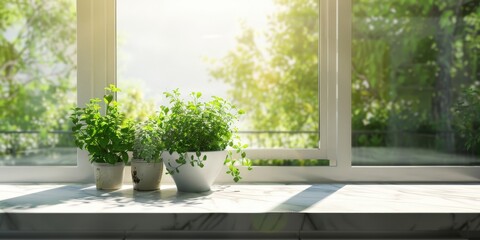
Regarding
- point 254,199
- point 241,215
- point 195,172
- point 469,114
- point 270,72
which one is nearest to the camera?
point 241,215

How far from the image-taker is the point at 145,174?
195cm

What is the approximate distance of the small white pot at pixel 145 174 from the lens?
1948 millimetres

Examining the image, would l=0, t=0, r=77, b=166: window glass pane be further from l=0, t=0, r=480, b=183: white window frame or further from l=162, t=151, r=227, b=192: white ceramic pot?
l=162, t=151, r=227, b=192: white ceramic pot

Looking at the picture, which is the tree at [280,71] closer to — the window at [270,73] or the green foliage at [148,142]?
the window at [270,73]

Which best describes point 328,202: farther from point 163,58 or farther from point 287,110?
point 287,110

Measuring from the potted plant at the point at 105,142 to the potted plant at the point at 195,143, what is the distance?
164 mm

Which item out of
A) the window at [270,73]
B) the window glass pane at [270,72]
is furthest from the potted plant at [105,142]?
the window glass pane at [270,72]

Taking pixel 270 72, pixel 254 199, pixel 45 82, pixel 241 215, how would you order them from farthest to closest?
1. pixel 270 72
2. pixel 45 82
3. pixel 254 199
4. pixel 241 215

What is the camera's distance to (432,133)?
230 centimetres

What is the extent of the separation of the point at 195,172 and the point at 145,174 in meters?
0.19

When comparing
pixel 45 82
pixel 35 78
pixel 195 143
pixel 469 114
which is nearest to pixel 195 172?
pixel 195 143

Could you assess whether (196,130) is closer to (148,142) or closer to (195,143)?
(195,143)

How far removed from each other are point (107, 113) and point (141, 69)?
44.2 inches

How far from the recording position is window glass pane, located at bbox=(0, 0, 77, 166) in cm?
291
